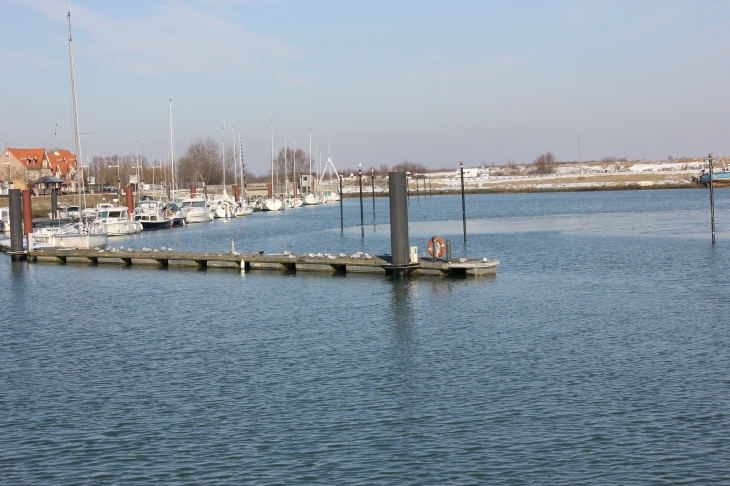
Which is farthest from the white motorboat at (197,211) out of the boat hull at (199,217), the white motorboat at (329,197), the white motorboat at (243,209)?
the white motorboat at (329,197)

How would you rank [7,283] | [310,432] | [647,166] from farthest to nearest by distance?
[647,166]
[7,283]
[310,432]

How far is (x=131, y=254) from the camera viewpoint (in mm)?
41062

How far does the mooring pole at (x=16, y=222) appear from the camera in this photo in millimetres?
43594

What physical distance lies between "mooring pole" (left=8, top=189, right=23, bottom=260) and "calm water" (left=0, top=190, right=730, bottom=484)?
10.8 m

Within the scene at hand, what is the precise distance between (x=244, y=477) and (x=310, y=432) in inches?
82.7

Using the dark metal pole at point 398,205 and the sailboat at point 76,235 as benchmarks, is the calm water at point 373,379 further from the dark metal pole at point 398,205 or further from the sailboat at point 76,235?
the sailboat at point 76,235

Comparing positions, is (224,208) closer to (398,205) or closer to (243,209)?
(243,209)

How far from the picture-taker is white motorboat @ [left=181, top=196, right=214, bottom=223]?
82250 millimetres

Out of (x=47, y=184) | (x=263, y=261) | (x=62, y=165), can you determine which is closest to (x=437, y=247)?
(x=263, y=261)

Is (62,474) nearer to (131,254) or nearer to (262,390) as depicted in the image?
(262,390)

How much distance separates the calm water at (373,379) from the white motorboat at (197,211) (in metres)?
48.0

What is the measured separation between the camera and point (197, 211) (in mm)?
83188

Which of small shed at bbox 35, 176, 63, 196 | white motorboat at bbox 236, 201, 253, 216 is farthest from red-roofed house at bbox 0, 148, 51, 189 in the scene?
white motorboat at bbox 236, 201, 253, 216

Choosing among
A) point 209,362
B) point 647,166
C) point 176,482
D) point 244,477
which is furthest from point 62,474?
point 647,166
